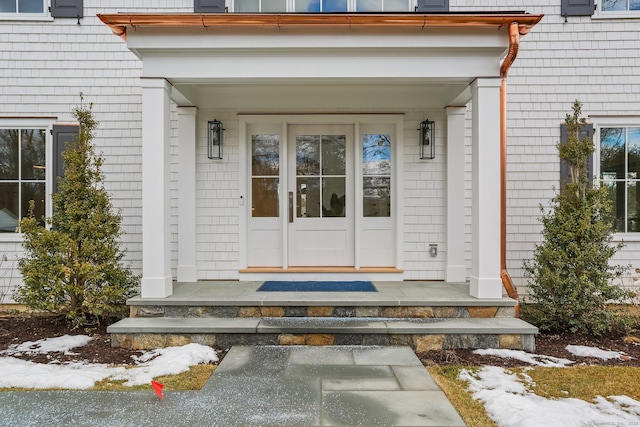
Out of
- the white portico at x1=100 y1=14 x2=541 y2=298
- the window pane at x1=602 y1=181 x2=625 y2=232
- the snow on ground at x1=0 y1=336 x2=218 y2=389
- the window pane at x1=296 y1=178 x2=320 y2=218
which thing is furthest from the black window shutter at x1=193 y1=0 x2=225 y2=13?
the window pane at x1=602 y1=181 x2=625 y2=232

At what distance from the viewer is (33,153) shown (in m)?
5.18

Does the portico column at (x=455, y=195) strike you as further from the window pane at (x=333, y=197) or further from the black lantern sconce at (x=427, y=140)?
the window pane at (x=333, y=197)

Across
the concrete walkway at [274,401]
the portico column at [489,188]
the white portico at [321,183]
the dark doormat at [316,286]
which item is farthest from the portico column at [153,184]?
the portico column at [489,188]

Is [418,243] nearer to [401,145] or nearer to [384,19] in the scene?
[401,145]

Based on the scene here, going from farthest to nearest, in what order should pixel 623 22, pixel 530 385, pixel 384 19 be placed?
1. pixel 623 22
2. pixel 384 19
3. pixel 530 385

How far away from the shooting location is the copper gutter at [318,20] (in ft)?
12.2

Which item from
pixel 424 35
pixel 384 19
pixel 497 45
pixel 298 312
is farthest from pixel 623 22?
pixel 298 312

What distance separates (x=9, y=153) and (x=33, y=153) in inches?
11.9

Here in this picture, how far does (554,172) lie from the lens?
507cm

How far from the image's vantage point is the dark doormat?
14.5 ft

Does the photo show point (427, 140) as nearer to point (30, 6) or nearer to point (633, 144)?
point (633, 144)

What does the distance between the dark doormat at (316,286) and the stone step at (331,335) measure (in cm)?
75

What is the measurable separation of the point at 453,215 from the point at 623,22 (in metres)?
3.16

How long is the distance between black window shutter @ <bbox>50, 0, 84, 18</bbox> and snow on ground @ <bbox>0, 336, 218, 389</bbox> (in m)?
3.93
